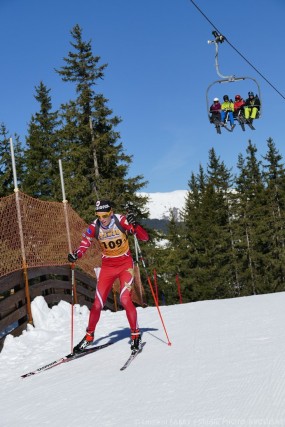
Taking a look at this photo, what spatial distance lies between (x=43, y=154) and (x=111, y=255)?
2790 centimetres

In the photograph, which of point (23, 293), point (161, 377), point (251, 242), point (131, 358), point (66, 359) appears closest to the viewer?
point (161, 377)

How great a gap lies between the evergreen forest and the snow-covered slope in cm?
1734

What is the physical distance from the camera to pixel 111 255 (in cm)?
680

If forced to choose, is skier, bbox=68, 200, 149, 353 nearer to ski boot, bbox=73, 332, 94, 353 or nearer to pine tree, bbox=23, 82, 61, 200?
ski boot, bbox=73, 332, 94, 353

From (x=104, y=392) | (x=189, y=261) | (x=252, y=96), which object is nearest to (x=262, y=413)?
(x=104, y=392)

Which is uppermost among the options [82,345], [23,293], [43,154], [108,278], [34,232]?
[43,154]

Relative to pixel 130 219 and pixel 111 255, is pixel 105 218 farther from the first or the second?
pixel 111 255

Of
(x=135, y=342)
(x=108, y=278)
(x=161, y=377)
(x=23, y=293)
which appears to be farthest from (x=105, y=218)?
(x=23, y=293)

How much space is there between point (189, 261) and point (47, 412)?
4003 centimetres

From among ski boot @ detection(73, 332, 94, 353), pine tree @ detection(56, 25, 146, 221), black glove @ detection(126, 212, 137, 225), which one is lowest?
ski boot @ detection(73, 332, 94, 353)

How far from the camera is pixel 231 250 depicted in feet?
145

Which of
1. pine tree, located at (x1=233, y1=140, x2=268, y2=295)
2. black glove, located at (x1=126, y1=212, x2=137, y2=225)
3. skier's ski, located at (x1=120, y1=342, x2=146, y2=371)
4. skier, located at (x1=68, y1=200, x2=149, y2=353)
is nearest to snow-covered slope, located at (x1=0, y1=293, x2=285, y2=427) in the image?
skier's ski, located at (x1=120, y1=342, x2=146, y2=371)

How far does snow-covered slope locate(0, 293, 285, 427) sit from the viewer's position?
3.67 m

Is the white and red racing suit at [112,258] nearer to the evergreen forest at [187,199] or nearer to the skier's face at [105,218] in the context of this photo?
the skier's face at [105,218]
